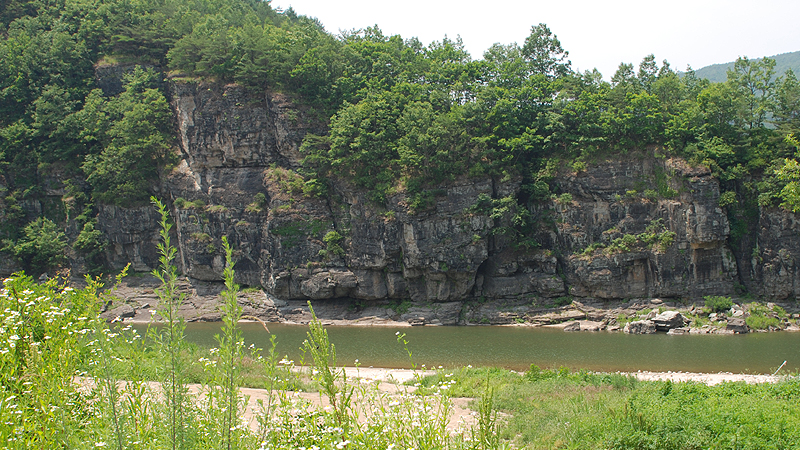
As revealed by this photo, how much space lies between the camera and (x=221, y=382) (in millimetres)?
4637

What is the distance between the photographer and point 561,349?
24.6 metres

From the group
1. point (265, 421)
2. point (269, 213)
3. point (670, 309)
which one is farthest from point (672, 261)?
point (265, 421)

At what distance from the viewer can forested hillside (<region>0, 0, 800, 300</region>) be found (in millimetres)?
32562

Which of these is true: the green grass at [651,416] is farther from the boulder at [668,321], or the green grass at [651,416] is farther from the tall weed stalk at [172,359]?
the boulder at [668,321]

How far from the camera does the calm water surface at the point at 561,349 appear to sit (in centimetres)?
2161

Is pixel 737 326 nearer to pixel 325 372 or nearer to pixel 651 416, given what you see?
A: pixel 651 416

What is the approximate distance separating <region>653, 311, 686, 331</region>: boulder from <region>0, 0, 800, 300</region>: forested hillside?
24.4ft

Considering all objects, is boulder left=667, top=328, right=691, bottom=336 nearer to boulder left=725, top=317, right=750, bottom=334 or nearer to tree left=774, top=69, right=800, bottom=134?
boulder left=725, top=317, right=750, bottom=334

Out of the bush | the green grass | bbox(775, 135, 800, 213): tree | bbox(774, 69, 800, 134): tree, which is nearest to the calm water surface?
the bush

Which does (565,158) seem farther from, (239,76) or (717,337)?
(239,76)

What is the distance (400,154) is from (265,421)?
30.6m

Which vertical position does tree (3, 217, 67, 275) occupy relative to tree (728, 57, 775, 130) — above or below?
below

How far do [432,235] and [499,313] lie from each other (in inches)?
256

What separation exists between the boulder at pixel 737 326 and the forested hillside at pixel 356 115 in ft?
21.9
